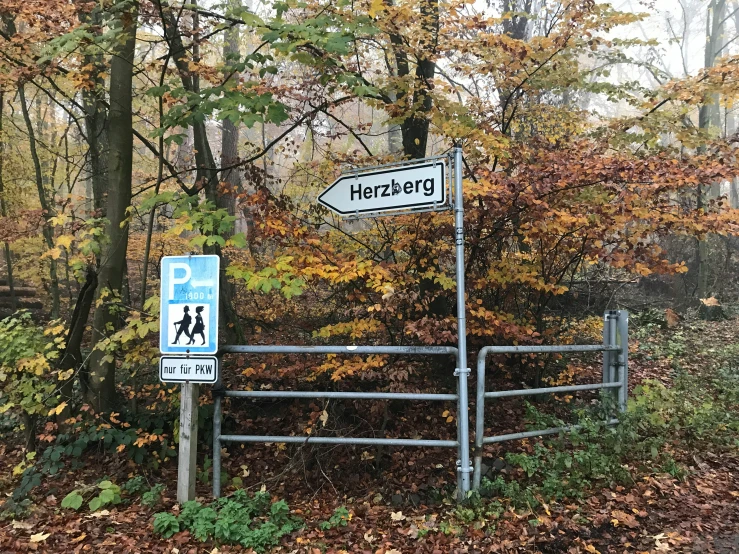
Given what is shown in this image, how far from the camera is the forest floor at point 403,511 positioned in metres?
3.54

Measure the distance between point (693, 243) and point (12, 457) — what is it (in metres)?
17.6

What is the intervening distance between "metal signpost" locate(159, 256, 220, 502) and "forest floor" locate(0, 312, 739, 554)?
1252 mm

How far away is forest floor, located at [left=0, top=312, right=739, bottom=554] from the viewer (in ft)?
11.6

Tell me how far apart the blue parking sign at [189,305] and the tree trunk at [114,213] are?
2129mm

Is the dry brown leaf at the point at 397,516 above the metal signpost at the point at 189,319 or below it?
below

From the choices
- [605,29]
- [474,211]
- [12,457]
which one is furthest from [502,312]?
[12,457]

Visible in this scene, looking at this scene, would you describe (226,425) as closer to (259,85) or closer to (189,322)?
(189,322)

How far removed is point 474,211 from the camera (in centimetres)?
579

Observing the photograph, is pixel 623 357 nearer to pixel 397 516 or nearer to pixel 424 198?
pixel 397 516

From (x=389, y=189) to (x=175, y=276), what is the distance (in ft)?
6.09

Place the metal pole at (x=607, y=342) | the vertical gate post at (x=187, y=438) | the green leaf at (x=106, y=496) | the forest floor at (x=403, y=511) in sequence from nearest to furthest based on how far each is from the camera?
the forest floor at (x=403, y=511)
the vertical gate post at (x=187, y=438)
the green leaf at (x=106, y=496)
the metal pole at (x=607, y=342)

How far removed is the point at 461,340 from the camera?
3904mm

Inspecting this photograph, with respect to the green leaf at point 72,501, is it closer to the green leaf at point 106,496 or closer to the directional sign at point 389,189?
the green leaf at point 106,496

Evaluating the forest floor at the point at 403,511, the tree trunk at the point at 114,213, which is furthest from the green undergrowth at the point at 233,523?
the tree trunk at the point at 114,213
